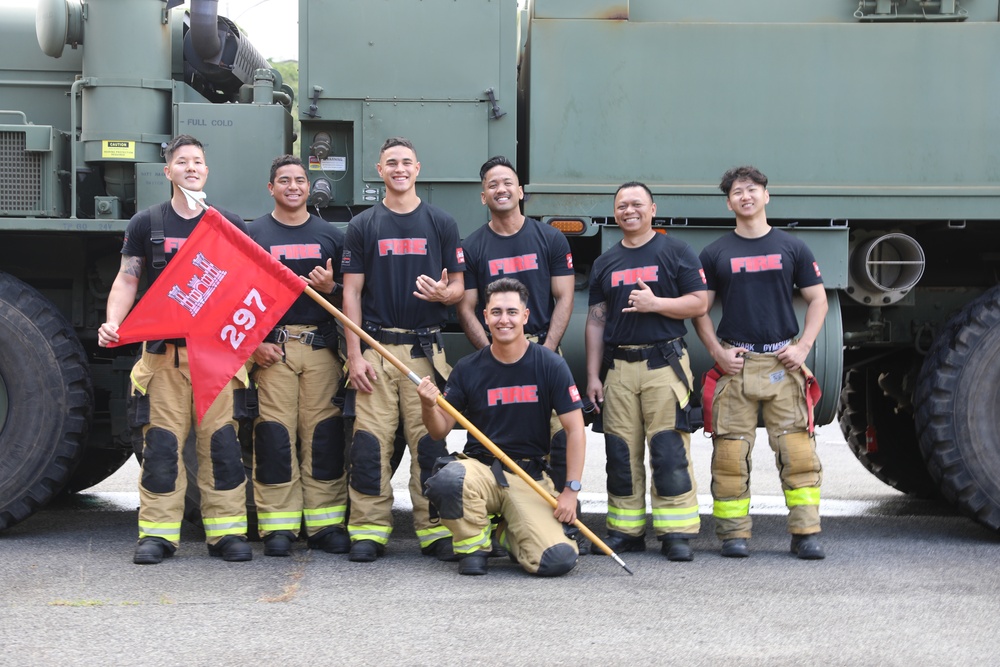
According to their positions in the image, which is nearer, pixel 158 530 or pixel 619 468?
pixel 158 530

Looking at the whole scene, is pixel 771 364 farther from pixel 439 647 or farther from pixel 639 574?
pixel 439 647

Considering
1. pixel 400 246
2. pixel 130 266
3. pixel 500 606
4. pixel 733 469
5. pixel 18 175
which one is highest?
pixel 18 175

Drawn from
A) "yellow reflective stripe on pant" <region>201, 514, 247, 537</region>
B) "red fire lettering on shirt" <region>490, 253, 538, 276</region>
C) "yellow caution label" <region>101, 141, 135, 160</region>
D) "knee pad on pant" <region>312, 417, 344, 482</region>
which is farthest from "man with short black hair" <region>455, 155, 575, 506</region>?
"yellow caution label" <region>101, 141, 135, 160</region>

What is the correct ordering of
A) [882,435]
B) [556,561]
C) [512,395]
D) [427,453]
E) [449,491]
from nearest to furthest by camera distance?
[556,561] < [449,491] < [512,395] < [427,453] < [882,435]

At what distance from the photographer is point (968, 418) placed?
593cm

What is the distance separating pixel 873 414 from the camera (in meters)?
7.48

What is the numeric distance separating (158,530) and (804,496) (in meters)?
3.00

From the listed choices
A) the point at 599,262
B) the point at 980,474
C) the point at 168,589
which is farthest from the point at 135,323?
the point at 980,474

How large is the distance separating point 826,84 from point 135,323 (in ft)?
11.5

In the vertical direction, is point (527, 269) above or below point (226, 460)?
above

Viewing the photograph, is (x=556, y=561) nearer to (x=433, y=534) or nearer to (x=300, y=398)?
(x=433, y=534)

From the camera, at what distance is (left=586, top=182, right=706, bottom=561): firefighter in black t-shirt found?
18.5 ft

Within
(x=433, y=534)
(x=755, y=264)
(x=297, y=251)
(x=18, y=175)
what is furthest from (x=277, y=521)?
(x=755, y=264)

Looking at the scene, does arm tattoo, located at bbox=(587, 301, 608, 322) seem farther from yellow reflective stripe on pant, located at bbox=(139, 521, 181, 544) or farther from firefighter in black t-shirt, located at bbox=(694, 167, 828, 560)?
yellow reflective stripe on pant, located at bbox=(139, 521, 181, 544)
